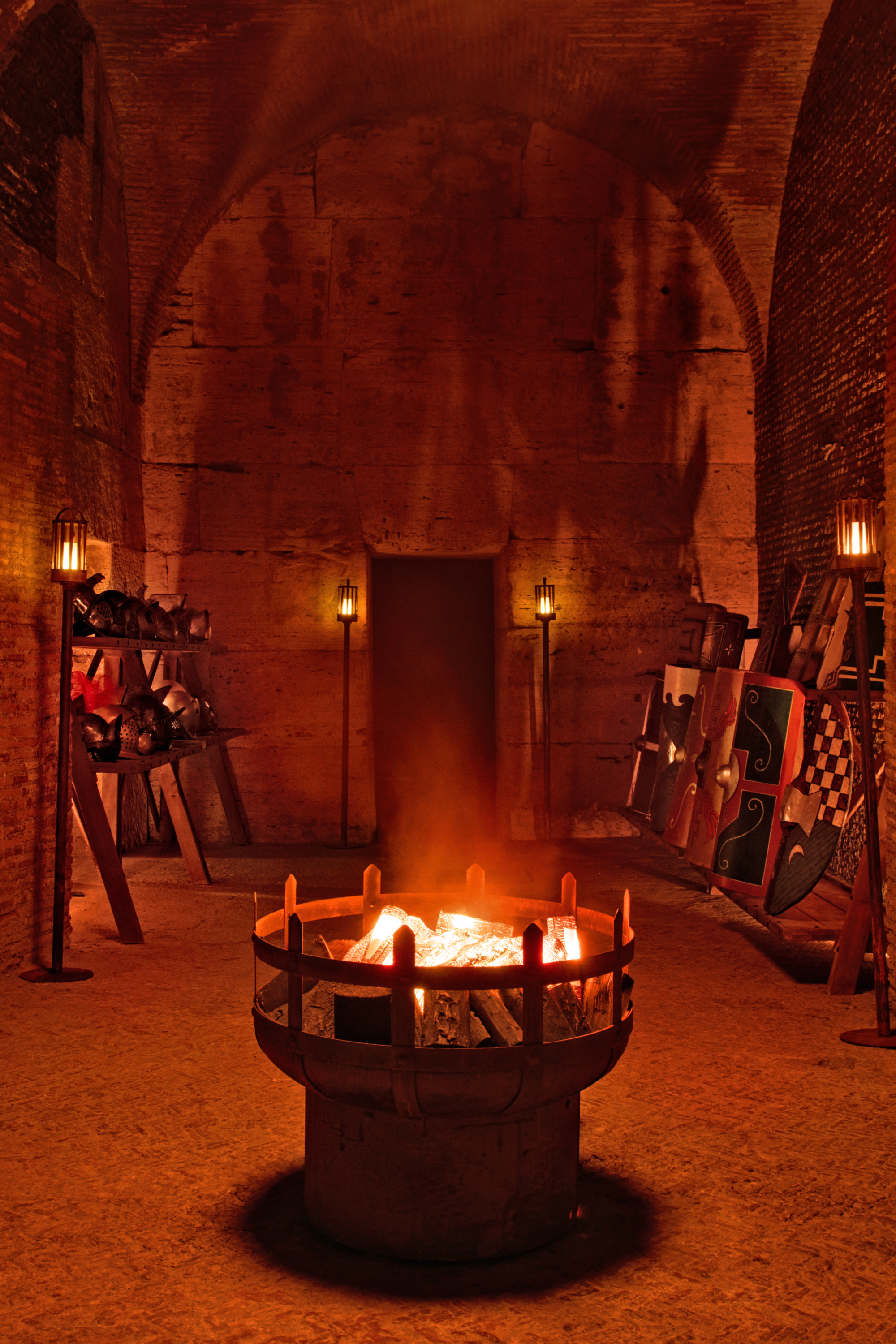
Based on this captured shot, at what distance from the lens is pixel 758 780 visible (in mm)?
6258

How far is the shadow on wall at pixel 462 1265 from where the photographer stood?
2.77 m

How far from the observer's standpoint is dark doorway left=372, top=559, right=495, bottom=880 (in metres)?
10.2

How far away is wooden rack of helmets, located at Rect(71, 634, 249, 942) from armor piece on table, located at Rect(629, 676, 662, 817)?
3.30 m

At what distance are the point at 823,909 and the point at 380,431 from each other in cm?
564

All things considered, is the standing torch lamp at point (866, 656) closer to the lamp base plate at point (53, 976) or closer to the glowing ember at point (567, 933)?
the glowing ember at point (567, 933)

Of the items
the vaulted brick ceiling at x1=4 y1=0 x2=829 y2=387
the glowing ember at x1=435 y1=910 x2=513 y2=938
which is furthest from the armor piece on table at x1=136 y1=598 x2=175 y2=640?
the glowing ember at x1=435 y1=910 x2=513 y2=938

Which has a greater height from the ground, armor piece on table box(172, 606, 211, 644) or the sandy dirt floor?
armor piece on table box(172, 606, 211, 644)

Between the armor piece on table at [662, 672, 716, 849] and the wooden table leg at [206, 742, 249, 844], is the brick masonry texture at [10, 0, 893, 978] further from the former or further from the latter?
the armor piece on table at [662, 672, 716, 849]

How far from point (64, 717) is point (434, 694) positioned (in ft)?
16.4

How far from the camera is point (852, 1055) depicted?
4.48 meters

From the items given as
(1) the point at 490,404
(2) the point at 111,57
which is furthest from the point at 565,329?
(2) the point at 111,57

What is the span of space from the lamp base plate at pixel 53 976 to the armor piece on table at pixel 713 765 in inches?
144

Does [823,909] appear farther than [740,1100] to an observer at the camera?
Yes

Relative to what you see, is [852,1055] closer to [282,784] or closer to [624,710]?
[624,710]
